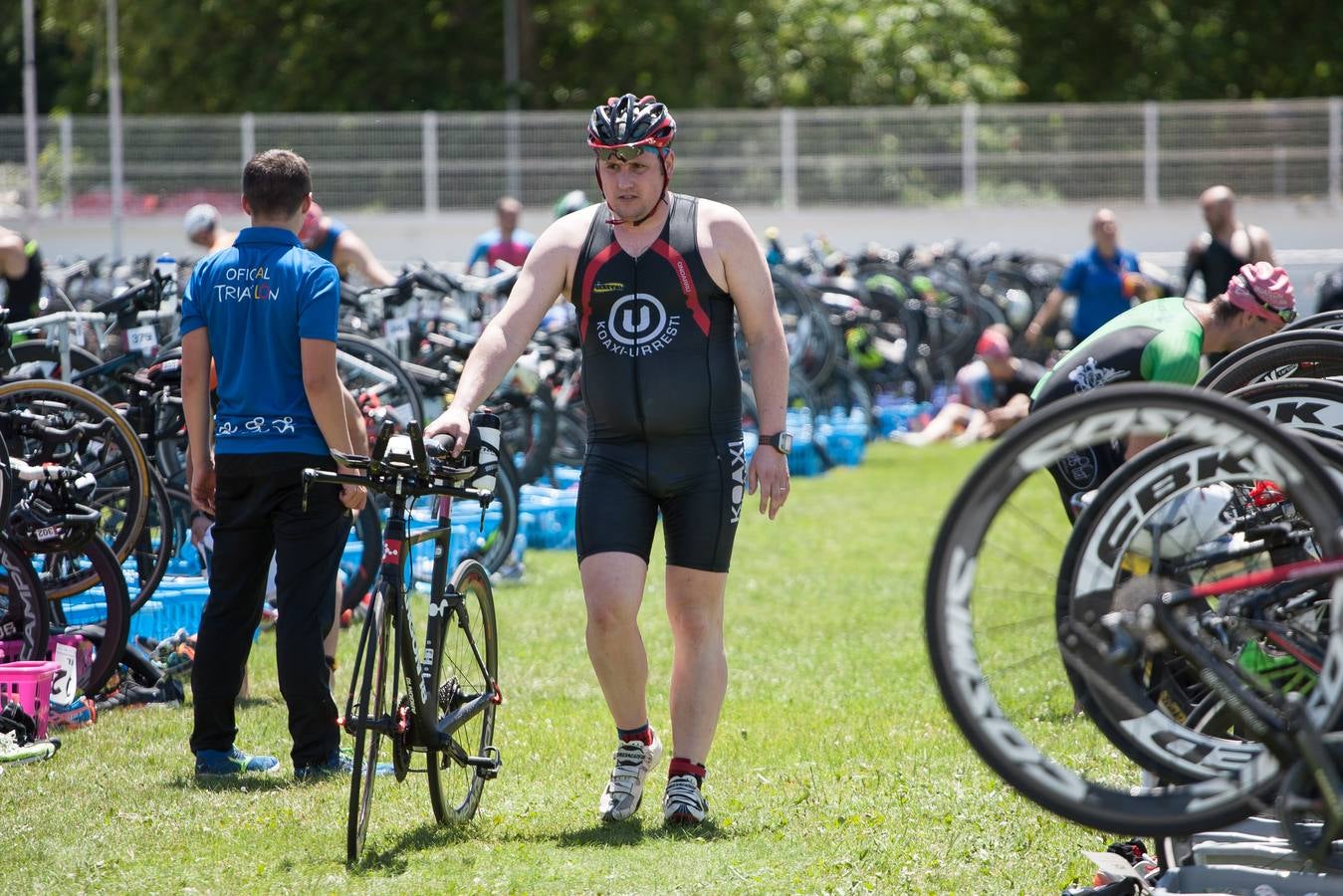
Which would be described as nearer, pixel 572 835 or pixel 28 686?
pixel 572 835

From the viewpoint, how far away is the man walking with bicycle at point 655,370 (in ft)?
15.8

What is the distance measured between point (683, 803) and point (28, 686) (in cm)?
233

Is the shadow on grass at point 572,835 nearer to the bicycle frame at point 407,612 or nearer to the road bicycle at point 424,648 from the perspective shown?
the road bicycle at point 424,648

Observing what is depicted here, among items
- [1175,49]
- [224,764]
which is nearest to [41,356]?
[224,764]

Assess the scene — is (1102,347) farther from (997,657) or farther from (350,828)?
(350,828)

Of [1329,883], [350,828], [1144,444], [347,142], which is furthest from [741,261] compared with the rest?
[347,142]

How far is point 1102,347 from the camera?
5.44 metres

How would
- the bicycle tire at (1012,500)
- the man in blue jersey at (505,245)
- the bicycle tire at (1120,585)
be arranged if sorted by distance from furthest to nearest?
the man in blue jersey at (505,245) → the bicycle tire at (1120,585) → the bicycle tire at (1012,500)

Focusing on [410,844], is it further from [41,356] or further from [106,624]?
[41,356]

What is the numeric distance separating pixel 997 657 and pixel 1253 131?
2168cm

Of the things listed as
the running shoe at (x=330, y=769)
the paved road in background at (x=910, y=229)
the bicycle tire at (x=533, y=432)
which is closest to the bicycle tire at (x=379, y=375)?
the bicycle tire at (x=533, y=432)

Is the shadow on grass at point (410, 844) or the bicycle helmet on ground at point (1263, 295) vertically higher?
the bicycle helmet on ground at point (1263, 295)

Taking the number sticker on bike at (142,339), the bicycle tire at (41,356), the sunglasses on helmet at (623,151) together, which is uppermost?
the sunglasses on helmet at (623,151)

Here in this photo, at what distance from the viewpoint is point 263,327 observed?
5328 mm
